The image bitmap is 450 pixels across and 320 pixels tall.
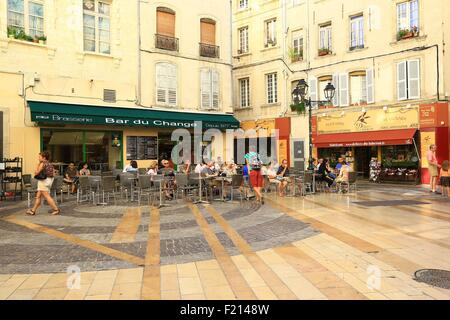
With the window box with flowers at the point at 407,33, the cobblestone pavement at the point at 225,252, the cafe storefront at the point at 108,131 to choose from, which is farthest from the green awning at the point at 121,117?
the window box with flowers at the point at 407,33

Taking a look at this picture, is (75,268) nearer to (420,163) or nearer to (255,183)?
(255,183)

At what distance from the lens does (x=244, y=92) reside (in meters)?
23.3

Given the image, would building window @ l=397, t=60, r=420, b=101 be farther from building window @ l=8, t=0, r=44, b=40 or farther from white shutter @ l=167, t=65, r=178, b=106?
building window @ l=8, t=0, r=44, b=40

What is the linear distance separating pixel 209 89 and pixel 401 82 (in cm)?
881

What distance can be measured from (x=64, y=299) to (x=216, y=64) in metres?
16.7

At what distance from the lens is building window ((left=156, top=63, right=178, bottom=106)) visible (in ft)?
57.1

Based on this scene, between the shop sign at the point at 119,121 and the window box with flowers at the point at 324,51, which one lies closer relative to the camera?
the shop sign at the point at 119,121

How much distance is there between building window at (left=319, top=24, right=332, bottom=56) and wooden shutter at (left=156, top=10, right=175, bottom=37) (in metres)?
7.66

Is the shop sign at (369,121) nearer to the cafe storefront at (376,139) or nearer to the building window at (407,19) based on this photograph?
the cafe storefront at (376,139)

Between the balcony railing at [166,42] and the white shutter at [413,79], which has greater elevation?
the balcony railing at [166,42]

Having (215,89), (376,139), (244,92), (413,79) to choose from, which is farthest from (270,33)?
(376,139)

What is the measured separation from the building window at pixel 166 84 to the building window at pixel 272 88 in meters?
6.29

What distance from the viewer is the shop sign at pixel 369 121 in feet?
56.3

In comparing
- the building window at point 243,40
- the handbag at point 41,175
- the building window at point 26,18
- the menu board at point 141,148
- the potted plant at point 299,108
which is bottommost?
the handbag at point 41,175
